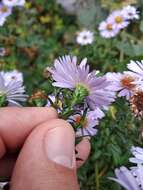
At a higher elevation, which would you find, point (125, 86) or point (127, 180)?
point (125, 86)

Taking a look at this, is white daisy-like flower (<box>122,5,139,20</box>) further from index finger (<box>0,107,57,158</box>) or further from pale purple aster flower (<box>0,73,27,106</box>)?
index finger (<box>0,107,57,158</box>)

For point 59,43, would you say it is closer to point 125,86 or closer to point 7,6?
point 7,6

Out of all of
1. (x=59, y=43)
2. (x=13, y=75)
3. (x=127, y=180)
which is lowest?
(x=127, y=180)

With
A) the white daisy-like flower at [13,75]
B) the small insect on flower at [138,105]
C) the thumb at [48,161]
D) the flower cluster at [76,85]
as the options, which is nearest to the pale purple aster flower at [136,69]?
the small insect on flower at [138,105]

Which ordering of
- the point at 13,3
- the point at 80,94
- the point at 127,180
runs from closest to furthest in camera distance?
the point at 80,94 → the point at 127,180 → the point at 13,3

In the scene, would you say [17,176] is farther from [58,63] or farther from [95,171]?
[95,171]

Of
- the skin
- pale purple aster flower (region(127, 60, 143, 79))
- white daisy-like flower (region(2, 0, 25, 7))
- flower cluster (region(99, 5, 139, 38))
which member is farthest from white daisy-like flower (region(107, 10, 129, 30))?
the skin

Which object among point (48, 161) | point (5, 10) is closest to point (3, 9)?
point (5, 10)

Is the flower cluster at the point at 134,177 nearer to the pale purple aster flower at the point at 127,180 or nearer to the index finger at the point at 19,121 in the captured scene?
the pale purple aster flower at the point at 127,180

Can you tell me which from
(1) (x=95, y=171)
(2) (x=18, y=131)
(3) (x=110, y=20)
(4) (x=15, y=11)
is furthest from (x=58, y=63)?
(4) (x=15, y=11)
